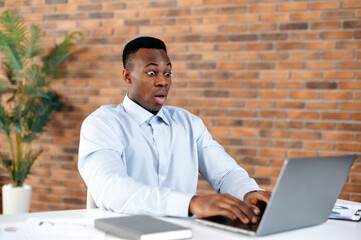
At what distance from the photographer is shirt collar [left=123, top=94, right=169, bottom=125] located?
1869mm

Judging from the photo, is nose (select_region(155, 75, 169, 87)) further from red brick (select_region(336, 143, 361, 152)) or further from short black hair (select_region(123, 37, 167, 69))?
red brick (select_region(336, 143, 361, 152))

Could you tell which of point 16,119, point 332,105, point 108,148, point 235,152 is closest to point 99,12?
point 16,119

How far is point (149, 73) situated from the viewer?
187cm

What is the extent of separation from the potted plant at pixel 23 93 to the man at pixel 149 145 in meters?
1.97

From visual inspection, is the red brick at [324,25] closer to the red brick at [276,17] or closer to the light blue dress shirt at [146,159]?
the red brick at [276,17]

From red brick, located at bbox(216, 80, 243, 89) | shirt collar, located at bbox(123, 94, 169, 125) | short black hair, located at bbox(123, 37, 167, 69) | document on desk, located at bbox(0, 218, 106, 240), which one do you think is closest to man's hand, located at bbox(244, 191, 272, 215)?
document on desk, located at bbox(0, 218, 106, 240)

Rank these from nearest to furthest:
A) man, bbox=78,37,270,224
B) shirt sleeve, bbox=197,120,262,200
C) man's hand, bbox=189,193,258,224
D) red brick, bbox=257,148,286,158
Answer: man's hand, bbox=189,193,258,224 → man, bbox=78,37,270,224 → shirt sleeve, bbox=197,120,262,200 → red brick, bbox=257,148,286,158

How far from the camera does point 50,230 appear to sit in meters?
1.12

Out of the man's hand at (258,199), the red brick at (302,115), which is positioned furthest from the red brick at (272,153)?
the man's hand at (258,199)

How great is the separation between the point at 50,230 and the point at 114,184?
337 mm

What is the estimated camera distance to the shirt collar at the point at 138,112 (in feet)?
6.13

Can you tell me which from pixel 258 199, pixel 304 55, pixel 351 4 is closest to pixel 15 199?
pixel 304 55

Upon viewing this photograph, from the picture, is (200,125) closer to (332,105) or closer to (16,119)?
(332,105)

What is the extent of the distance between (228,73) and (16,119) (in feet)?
5.79
